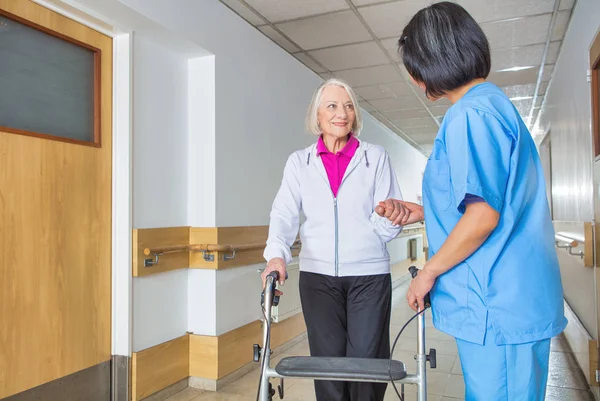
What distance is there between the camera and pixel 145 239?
2.72 m

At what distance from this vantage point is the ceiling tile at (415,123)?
7.28 meters

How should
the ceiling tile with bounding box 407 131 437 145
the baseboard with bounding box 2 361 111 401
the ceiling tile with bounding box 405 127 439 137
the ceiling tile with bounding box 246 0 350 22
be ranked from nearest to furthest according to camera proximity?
the baseboard with bounding box 2 361 111 401 → the ceiling tile with bounding box 246 0 350 22 → the ceiling tile with bounding box 405 127 439 137 → the ceiling tile with bounding box 407 131 437 145

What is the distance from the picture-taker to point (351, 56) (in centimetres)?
442

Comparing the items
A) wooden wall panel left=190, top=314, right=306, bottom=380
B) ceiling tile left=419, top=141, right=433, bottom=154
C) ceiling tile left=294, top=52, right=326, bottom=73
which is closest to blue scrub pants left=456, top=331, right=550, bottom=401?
wooden wall panel left=190, top=314, right=306, bottom=380

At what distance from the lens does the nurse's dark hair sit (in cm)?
113

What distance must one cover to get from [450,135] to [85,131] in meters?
2.09

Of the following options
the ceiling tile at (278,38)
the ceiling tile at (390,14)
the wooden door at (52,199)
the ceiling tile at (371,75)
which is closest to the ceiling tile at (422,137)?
the ceiling tile at (371,75)

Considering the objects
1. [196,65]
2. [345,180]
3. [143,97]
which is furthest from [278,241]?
[196,65]

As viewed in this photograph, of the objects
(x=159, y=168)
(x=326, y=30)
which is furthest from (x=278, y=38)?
(x=159, y=168)

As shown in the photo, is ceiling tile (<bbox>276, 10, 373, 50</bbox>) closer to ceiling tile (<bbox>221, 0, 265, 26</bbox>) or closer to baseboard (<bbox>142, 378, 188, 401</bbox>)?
ceiling tile (<bbox>221, 0, 265, 26</bbox>)

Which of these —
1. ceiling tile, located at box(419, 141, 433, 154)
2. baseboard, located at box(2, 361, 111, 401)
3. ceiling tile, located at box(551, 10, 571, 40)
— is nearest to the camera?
baseboard, located at box(2, 361, 111, 401)

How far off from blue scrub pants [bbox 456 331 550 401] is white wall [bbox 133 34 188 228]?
2.13 metres

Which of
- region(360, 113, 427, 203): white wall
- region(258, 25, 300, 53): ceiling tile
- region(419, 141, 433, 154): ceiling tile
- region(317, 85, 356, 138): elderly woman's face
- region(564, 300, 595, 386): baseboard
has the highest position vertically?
region(258, 25, 300, 53): ceiling tile

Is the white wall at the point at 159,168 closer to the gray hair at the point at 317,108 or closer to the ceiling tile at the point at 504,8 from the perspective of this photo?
the gray hair at the point at 317,108
